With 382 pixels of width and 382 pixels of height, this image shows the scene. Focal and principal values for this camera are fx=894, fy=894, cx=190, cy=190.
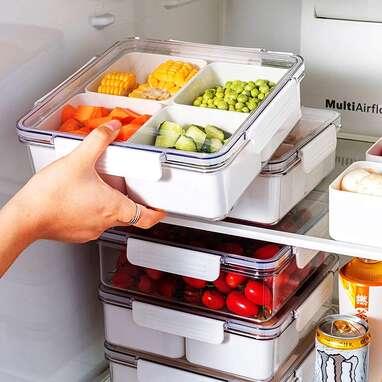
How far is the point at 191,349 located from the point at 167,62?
1.53 ft

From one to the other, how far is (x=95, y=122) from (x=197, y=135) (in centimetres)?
16

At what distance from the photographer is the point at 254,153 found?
1220mm

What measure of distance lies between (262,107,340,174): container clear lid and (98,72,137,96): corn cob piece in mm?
243

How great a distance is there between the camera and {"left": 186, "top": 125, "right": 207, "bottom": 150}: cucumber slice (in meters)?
1.19

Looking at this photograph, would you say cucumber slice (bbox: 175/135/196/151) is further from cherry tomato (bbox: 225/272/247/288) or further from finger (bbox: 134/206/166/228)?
cherry tomato (bbox: 225/272/247/288)

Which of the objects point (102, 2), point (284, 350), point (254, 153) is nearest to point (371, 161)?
point (254, 153)

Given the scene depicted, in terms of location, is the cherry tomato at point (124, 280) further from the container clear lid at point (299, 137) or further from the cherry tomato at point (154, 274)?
the container clear lid at point (299, 137)

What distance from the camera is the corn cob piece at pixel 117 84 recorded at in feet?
4.43

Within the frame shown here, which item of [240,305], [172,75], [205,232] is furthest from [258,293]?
[172,75]

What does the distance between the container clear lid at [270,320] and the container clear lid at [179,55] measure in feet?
1.15

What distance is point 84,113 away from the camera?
129 cm

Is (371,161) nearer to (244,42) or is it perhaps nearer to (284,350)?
(284,350)

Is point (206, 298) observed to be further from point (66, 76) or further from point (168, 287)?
point (66, 76)

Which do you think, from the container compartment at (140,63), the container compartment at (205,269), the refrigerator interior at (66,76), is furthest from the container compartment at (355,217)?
the container compartment at (140,63)
